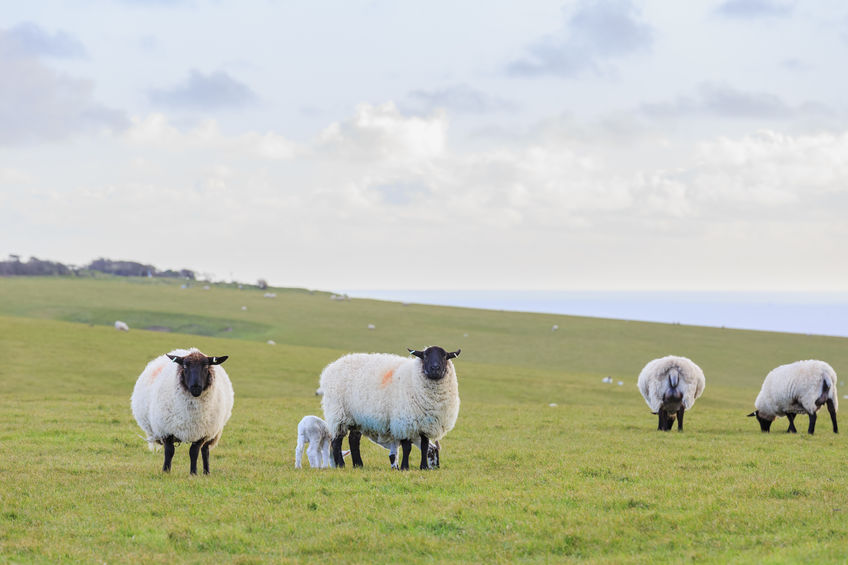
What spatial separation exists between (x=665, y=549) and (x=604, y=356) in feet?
195

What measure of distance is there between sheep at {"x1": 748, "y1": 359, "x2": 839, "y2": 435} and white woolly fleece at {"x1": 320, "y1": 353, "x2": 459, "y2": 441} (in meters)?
13.4

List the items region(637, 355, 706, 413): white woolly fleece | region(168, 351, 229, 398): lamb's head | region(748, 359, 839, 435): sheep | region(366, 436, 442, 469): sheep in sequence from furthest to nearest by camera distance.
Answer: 1. region(637, 355, 706, 413): white woolly fleece
2. region(748, 359, 839, 435): sheep
3. region(366, 436, 442, 469): sheep
4. region(168, 351, 229, 398): lamb's head

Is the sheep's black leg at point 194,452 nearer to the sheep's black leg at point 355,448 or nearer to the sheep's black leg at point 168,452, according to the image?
the sheep's black leg at point 168,452

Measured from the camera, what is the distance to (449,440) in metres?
20.8

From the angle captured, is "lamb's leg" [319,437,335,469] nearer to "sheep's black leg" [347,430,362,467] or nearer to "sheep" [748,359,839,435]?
"sheep's black leg" [347,430,362,467]

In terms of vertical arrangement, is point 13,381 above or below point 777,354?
below

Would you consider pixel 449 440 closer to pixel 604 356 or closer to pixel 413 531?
Answer: pixel 413 531

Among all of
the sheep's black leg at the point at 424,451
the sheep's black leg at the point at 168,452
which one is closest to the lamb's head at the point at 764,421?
the sheep's black leg at the point at 424,451

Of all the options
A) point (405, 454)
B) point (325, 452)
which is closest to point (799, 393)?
point (405, 454)

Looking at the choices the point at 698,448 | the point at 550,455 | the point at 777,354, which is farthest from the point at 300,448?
the point at 777,354

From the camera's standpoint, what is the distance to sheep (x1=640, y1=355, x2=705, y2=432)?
2366cm

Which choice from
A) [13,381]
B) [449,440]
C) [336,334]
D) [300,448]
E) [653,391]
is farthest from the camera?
[336,334]

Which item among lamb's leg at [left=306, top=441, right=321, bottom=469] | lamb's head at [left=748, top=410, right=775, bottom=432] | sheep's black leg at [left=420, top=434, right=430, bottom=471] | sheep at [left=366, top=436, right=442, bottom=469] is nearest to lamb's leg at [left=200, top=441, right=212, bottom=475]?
lamb's leg at [left=306, top=441, right=321, bottom=469]

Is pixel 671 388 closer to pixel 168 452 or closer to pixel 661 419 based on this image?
pixel 661 419
